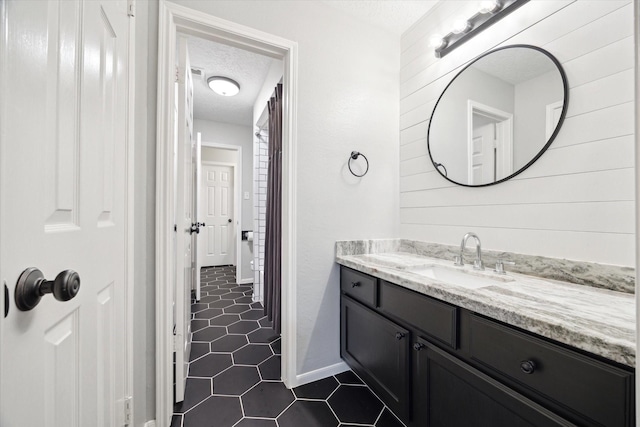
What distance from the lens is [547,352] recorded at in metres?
0.73

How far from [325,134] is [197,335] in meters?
2.02

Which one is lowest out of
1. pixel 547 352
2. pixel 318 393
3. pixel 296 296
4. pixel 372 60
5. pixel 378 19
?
pixel 318 393

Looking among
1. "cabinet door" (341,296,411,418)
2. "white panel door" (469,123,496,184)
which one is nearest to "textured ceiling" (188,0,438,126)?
"white panel door" (469,123,496,184)

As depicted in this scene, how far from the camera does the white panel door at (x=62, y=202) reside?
422 millimetres

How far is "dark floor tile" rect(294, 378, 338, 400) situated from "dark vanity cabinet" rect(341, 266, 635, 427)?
0.22m

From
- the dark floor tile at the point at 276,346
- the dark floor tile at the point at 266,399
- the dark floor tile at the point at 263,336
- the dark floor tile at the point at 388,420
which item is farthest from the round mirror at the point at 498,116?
the dark floor tile at the point at 263,336

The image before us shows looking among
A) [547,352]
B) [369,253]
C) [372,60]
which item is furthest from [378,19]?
[547,352]

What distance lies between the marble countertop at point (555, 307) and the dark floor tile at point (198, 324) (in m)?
1.94

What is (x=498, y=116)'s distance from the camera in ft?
4.74

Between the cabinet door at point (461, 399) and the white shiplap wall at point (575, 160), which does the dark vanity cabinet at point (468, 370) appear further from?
the white shiplap wall at point (575, 160)

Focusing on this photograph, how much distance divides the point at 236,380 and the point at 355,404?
78cm

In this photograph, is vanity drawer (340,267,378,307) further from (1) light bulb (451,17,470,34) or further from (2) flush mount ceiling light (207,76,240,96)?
(2) flush mount ceiling light (207,76,240,96)

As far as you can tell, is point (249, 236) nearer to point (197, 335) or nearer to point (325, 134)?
point (197, 335)

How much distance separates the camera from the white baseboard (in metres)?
1.66
